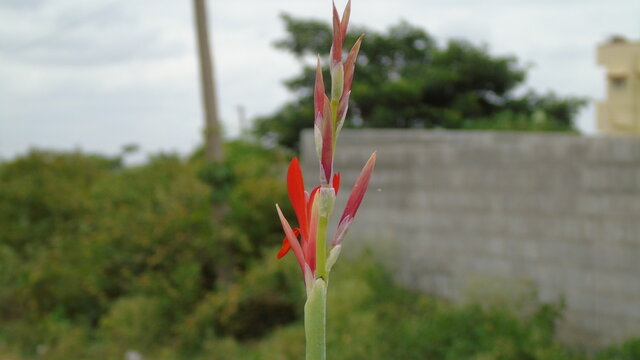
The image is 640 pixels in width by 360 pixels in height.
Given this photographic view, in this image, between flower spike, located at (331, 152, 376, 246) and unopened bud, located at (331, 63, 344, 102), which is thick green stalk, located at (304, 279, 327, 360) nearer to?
flower spike, located at (331, 152, 376, 246)

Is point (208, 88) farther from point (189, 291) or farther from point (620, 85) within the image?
point (620, 85)

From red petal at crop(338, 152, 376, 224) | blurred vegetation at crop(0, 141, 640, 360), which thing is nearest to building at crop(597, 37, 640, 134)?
blurred vegetation at crop(0, 141, 640, 360)

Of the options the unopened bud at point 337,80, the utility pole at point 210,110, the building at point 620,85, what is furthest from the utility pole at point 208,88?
the building at point 620,85

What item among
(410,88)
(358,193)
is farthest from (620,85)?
(358,193)

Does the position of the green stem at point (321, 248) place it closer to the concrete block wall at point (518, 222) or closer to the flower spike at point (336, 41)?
the flower spike at point (336, 41)

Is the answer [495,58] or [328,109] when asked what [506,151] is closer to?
[328,109]
